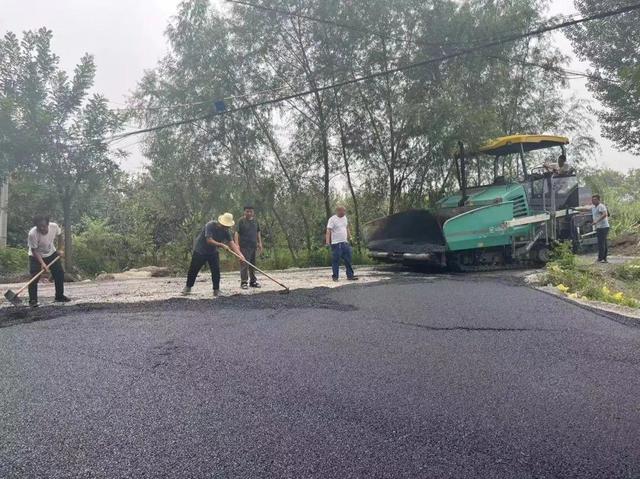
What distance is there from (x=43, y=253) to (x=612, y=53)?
43.9 feet

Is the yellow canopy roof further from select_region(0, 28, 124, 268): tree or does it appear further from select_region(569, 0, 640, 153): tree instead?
select_region(0, 28, 124, 268): tree

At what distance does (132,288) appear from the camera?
8484mm

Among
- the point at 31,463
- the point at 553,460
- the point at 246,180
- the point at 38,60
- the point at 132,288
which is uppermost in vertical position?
the point at 38,60

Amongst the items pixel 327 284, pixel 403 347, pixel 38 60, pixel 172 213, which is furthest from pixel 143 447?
pixel 172 213

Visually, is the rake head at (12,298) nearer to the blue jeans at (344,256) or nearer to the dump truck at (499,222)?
the blue jeans at (344,256)

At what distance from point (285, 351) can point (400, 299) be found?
2.40 meters

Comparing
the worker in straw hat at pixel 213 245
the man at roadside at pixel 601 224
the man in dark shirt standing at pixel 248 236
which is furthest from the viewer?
the man at roadside at pixel 601 224

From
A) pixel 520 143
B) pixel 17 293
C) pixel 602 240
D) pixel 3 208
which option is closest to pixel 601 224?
pixel 602 240

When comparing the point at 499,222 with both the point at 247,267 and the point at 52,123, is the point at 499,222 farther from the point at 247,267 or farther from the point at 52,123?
the point at 52,123

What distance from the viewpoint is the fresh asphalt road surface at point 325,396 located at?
233 cm

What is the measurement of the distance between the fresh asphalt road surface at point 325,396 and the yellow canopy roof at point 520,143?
5.48 metres

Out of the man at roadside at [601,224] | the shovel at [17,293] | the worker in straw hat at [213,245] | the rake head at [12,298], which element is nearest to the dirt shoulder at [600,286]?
the man at roadside at [601,224]

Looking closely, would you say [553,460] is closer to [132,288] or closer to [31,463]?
[31,463]

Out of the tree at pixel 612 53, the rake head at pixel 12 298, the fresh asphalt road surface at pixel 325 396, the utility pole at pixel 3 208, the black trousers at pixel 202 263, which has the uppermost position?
the tree at pixel 612 53
